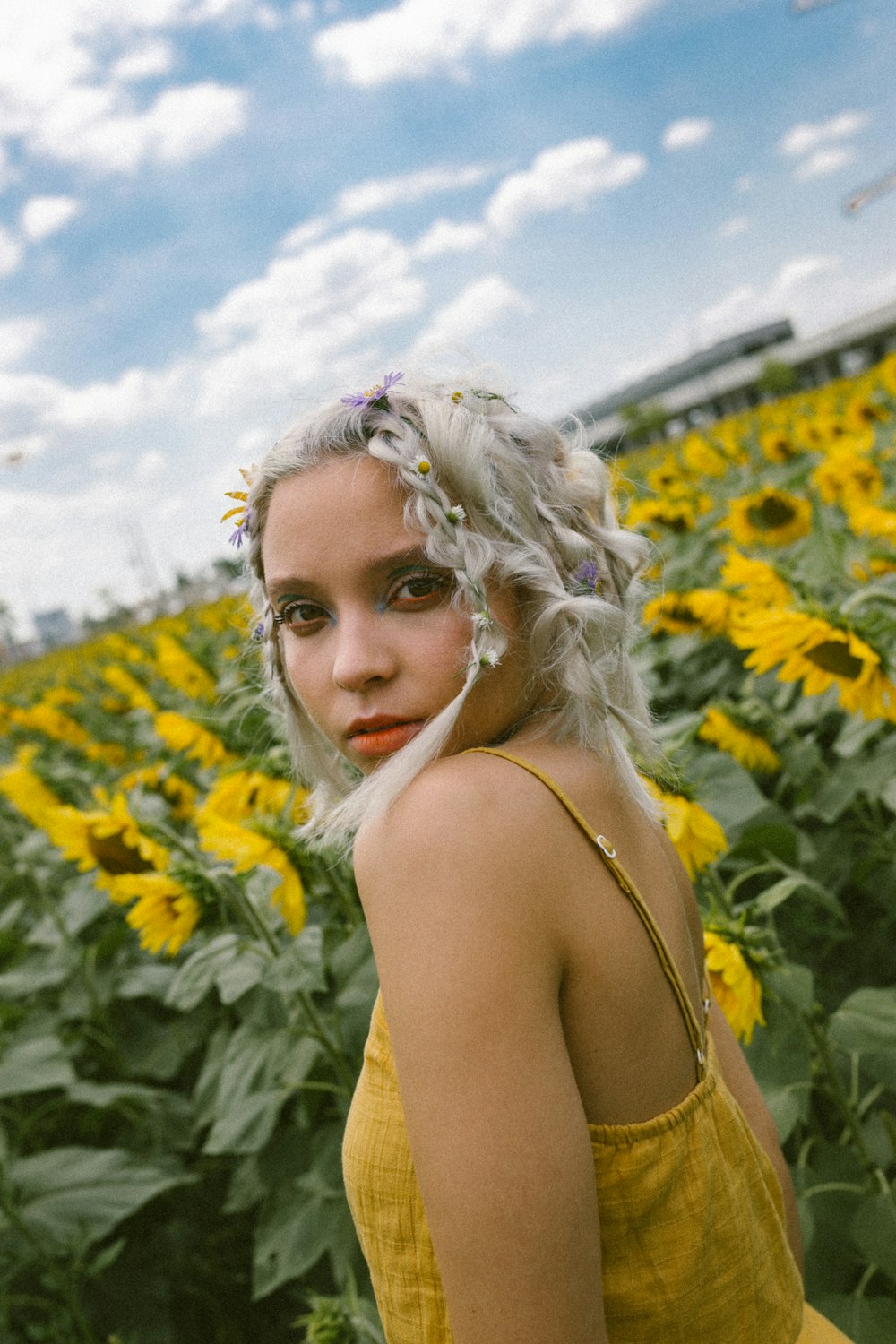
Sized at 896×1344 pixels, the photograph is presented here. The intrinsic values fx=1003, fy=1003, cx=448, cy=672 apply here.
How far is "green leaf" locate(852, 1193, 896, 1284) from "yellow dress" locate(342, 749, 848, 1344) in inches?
23.7

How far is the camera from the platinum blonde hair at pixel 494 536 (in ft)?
3.10

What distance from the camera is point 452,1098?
2.41ft

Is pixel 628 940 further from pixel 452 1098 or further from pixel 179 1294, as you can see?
pixel 179 1294

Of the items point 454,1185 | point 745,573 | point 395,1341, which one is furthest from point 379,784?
point 745,573

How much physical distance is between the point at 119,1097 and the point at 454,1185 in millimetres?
2033

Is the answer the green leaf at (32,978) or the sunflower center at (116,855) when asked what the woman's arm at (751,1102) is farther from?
the green leaf at (32,978)

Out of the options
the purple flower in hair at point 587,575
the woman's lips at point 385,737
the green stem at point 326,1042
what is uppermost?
the purple flower in hair at point 587,575

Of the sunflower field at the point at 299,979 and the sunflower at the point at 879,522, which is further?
the sunflower at the point at 879,522

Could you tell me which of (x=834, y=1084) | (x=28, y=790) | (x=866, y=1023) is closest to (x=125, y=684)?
(x=28, y=790)

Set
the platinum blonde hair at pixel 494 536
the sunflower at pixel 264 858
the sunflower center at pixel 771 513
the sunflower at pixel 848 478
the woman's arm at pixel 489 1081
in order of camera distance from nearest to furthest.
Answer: the woman's arm at pixel 489 1081 < the platinum blonde hair at pixel 494 536 < the sunflower at pixel 264 858 < the sunflower center at pixel 771 513 < the sunflower at pixel 848 478

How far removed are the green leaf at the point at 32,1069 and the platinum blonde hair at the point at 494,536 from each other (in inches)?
54.4

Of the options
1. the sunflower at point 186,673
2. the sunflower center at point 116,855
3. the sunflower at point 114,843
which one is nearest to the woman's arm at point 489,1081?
the sunflower at point 114,843

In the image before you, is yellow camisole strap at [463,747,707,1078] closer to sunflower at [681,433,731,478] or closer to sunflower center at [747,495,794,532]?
sunflower center at [747,495,794,532]

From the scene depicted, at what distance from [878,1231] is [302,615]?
51.4 inches
